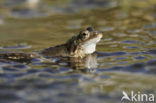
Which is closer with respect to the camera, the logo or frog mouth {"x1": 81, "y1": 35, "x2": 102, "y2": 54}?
the logo

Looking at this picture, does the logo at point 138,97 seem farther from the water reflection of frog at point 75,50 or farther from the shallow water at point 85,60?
the water reflection of frog at point 75,50

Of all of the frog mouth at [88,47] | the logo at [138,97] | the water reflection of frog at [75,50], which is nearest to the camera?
the logo at [138,97]

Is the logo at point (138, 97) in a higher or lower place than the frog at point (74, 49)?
lower

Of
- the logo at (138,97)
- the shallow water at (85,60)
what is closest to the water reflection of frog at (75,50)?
the shallow water at (85,60)

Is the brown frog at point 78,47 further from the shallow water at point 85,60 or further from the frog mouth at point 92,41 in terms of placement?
the shallow water at point 85,60

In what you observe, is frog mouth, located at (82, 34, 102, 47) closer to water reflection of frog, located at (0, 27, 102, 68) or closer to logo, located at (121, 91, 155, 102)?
water reflection of frog, located at (0, 27, 102, 68)

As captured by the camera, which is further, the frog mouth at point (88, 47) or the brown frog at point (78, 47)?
the frog mouth at point (88, 47)

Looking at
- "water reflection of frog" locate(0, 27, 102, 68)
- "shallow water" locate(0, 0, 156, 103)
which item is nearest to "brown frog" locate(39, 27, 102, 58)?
"water reflection of frog" locate(0, 27, 102, 68)

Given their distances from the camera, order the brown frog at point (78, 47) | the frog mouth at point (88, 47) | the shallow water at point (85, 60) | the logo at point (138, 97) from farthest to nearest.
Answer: the frog mouth at point (88, 47), the brown frog at point (78, 47), the shallow water at point (85, 60), the logo at point (138, 97)
